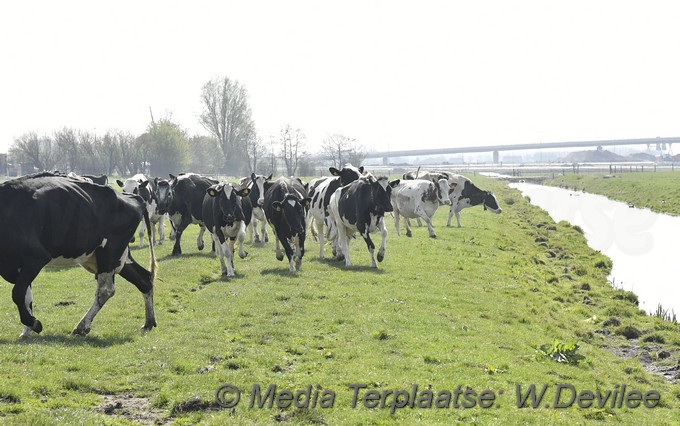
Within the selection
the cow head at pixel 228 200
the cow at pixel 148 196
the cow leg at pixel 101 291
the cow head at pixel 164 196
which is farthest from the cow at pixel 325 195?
the cow leg at pixel 101 291

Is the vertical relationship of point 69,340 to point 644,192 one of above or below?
above

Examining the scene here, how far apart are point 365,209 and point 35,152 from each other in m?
102

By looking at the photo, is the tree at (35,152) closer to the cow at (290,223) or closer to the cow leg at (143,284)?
the cow at (290,223)

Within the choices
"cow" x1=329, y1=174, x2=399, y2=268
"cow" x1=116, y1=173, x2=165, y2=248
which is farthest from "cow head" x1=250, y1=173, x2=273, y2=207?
"cow" x1=116, y1=173, x2=165, y2=248

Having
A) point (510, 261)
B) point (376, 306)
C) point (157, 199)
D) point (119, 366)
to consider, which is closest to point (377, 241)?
point (510, 261)

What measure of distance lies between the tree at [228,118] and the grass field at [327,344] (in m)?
90.7

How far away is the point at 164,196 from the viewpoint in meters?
25.0

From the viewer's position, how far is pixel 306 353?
37.4ft

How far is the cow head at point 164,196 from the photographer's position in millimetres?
24984

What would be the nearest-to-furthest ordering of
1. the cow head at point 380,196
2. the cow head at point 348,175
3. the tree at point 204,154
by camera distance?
1. the cow head at point 380,196
2. the cow head at point 348,175
3. the tree at point 204,154

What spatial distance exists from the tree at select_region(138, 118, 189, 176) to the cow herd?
68.9m

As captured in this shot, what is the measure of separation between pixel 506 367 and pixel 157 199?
17.1 metres

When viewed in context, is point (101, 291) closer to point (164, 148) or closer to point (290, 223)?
point (290, 223)

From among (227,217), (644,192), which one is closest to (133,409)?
(227,217)
